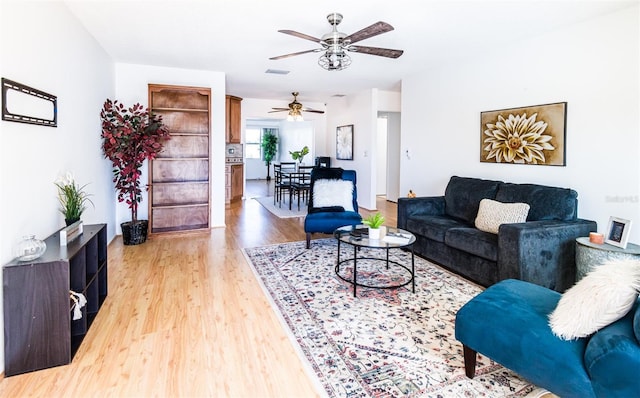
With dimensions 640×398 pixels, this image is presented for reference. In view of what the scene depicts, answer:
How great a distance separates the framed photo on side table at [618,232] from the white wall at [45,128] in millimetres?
4320

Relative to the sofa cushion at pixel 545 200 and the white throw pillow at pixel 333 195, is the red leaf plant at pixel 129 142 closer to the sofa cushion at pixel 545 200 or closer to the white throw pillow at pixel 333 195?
the white throw pillow at pixel 333 195

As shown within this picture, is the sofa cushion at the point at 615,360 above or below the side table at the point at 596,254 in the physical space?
below

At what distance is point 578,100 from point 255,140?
13043 millimetres

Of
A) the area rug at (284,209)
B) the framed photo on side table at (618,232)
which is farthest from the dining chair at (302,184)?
the framed photo on side table at (618,232)

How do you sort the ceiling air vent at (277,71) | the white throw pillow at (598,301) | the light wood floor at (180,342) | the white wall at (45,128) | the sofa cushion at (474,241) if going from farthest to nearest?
the ceiling air vent at (277,71), the sofa cushion at (474,241), the white wall at (45,128), the light wood floor at (180,342), the white throw pillow at (598,301)

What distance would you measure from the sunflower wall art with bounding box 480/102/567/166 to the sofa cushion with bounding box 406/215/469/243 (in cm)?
101

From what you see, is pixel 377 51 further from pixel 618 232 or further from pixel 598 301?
pixel 598 301

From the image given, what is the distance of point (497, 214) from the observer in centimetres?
368

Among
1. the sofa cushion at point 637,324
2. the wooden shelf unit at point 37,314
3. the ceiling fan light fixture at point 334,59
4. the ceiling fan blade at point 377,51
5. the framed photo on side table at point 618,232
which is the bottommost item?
the wooden shelf unit at point 37,314

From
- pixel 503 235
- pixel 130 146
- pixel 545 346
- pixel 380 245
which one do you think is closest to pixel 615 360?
pixel 545 346

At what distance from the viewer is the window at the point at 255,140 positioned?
1528 cm

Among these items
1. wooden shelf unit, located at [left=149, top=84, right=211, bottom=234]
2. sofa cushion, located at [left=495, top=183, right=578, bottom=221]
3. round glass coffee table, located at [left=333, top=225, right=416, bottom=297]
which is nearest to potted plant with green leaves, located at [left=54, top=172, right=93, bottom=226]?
round glass coffee table, located at [left=333, top=225, right=416, bottom=297]

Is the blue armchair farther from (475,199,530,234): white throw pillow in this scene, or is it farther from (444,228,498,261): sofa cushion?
(475,199,530,234): white throw pillow

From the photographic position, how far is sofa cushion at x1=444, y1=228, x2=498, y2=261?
3293 millimetres
